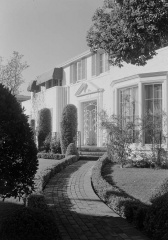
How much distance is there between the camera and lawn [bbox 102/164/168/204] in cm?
914

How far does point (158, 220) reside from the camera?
5109 millimetres

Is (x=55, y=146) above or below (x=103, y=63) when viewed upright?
below

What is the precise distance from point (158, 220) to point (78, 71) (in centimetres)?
2112

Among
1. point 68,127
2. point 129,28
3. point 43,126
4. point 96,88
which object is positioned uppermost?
point 96,88

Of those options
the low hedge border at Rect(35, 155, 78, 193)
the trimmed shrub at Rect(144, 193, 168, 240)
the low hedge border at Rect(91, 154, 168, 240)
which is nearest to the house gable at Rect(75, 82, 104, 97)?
the low hedge border at Rect(35, 155, 78, 193)

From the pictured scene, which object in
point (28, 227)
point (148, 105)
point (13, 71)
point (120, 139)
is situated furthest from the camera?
point (13, 71)

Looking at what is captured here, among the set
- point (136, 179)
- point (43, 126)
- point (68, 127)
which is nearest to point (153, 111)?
point (136, 179)

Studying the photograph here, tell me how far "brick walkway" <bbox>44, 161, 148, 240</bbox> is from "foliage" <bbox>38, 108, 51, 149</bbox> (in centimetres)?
1414

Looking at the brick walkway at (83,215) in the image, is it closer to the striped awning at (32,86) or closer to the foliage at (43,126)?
the foliage at (43,126)

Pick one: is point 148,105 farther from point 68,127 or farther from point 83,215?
point 83,215

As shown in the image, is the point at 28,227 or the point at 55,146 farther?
the point at 55,146

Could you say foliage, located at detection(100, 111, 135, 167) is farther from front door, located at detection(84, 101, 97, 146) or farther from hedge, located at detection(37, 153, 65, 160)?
front door, located at detection(84, 101, 97, 146)

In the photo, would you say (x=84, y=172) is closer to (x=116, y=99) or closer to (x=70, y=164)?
(x=70, y=164)

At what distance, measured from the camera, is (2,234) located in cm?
485
